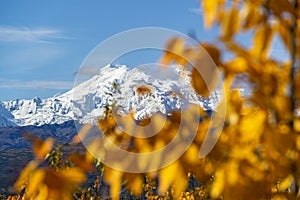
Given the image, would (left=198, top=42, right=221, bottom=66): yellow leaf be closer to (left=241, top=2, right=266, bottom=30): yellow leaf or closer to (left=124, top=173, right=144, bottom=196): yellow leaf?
(left=241, top=2, right=266, bottom=30): yellow leaf

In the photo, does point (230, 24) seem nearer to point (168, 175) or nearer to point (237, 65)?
point (237, 65)

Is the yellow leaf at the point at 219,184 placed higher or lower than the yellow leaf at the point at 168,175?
lower

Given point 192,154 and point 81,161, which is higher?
point 81,161

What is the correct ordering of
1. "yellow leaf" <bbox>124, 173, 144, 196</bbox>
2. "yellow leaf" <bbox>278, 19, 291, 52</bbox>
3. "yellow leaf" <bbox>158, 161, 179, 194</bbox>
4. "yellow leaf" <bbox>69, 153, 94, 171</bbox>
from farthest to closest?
"yellow leaf" <bbox>69, 153, 94, 171</bbox>, "yellow leaf" <bbox>124, 173, 144, 196</bbox>, "yellow leaf" <bbox>158, 161, 179, 194</bbox>, "yellow leaf" <bbox>278, 19, 291, 52</bbox>

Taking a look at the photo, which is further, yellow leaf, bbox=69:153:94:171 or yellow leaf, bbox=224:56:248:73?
yellow leaf, bbox=69:153:94:171

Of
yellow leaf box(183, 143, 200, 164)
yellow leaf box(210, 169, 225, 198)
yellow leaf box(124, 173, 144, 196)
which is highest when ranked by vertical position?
yellow leaf box(124, 173, 144, 196)

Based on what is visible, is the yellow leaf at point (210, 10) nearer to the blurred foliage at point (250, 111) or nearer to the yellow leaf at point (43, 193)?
the blurred foliage at point (250, 111)

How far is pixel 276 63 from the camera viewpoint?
5.58 ft

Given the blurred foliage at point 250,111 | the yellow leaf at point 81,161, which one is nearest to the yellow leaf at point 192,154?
the blurred foliage at point 250,111

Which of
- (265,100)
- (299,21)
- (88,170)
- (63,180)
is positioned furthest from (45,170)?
(299,21)

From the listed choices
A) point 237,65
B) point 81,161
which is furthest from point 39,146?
point 237,65

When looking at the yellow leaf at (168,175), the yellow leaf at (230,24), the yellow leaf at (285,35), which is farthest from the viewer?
the yellow leaf at (168,175)

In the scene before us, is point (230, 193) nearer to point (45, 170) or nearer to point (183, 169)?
point (183, 169)

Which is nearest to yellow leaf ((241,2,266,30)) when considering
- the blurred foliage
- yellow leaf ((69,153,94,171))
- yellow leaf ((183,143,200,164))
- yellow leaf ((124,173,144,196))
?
the blurred foliage
